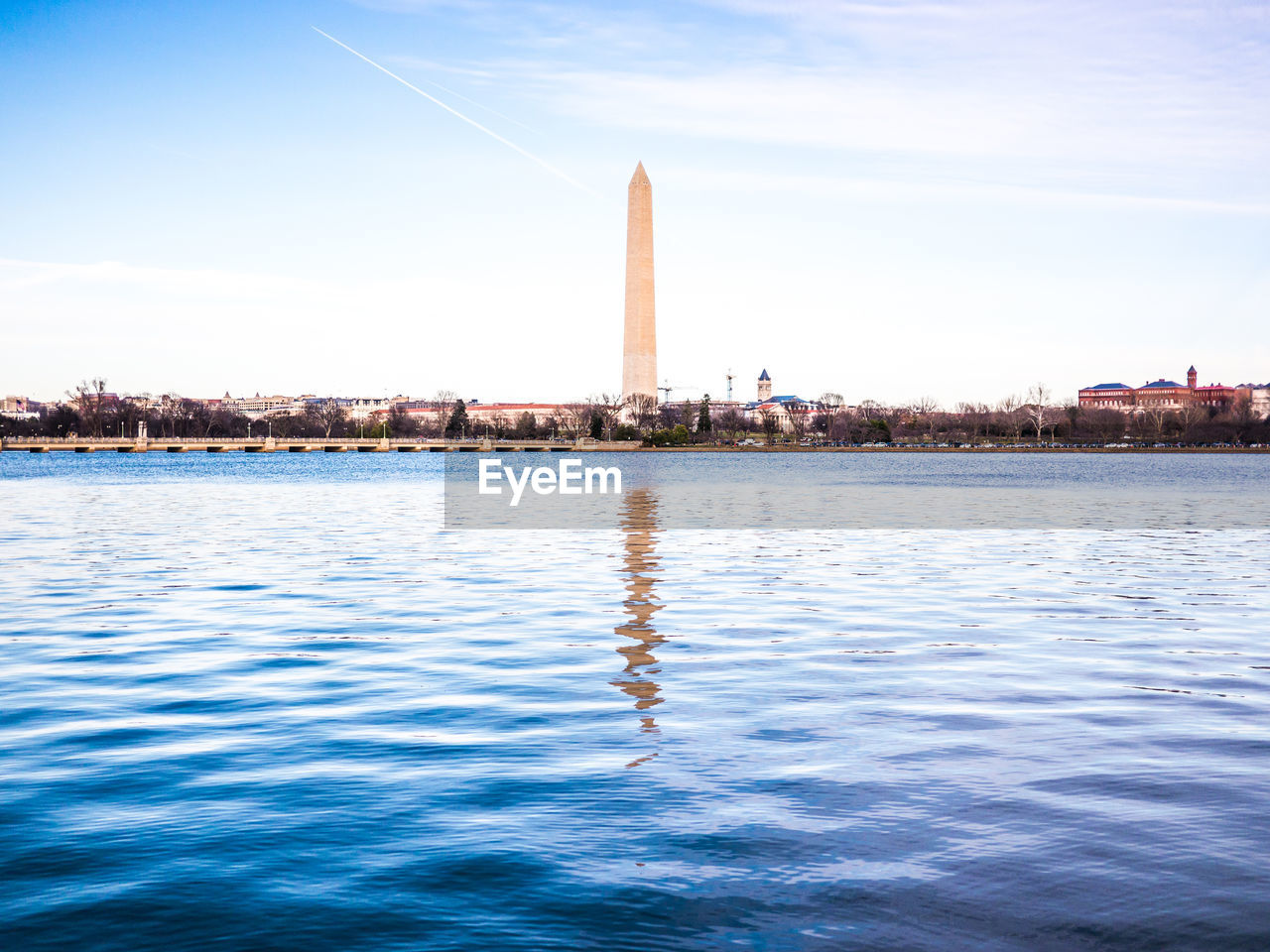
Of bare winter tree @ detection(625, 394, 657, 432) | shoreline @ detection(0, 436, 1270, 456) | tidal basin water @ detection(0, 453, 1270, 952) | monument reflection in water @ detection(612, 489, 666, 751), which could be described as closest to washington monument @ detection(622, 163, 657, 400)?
bare winter tree @ detection(625, 394, 657, 432)

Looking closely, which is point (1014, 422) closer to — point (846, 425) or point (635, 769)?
point (846, 425)

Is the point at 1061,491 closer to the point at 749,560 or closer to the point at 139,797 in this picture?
the point at 749,560

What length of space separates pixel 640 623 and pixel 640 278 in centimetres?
8779

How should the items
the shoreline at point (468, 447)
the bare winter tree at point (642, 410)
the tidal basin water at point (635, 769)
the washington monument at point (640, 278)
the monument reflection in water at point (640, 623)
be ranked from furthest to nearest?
the shoreline at point (468, 447)
the bare winter tree at point (642, 410)
the washington monument at point (640, 278)
the monument reflection in water at point (640, 623)
the tidal basin water at point (635, 769)

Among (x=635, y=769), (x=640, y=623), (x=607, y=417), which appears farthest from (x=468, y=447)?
(x=635, y=769)

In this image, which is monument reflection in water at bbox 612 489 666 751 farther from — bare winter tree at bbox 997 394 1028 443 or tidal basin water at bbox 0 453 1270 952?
bare winter tree at bbox 997 394 1028 443

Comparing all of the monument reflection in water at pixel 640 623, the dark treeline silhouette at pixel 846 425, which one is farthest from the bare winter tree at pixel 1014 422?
the monument reflection in water at pixel 640 623

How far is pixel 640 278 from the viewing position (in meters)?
98.9

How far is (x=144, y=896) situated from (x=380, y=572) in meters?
14.3

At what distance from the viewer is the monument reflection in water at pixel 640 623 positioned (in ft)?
29.9

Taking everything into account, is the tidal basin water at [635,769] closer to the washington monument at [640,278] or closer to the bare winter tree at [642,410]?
the washington monument at [640,278]

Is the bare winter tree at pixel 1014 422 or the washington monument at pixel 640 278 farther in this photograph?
the bare winter tree at pixel 1014 422

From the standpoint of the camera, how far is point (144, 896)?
15.9 ft

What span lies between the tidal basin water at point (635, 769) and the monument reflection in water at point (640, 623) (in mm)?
101
